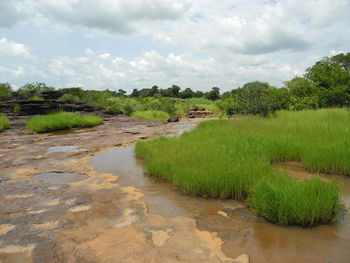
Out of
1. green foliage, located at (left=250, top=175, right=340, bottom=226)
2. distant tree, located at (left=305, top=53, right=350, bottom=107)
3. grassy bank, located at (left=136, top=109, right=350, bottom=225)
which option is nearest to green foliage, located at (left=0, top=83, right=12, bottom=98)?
grassy bank, located at (left=136, top=109, right=350, bottom=225)

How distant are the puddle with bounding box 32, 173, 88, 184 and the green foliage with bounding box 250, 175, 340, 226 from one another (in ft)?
12.2

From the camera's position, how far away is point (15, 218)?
406 cm

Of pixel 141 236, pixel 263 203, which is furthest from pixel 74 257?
pixel 263 203

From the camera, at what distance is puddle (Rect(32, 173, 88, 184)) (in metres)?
6.04

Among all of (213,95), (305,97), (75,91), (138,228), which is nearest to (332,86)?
(305,97)

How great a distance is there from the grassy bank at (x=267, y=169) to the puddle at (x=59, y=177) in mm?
1415

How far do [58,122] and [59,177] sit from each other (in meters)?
11.9

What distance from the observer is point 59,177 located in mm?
6383

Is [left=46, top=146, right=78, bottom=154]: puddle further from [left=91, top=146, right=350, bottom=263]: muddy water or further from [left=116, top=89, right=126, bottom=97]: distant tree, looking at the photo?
[left=116, top=89, right=126, bottom=97]: distant tree

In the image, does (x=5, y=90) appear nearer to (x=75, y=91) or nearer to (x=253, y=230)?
(x=75, y=91)

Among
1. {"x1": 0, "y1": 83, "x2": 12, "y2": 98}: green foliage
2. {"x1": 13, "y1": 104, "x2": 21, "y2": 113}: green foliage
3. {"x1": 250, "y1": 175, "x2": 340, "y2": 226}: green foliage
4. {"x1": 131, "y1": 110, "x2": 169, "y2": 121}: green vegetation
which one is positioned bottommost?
{"x1": 131, "y1": 110, "x2": 169, "y2": 121}: green vegetation

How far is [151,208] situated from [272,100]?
1389 centimetres

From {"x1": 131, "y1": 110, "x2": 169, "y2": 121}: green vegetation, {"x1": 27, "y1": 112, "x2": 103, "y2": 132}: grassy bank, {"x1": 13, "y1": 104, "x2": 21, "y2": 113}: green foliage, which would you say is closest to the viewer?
{"x1": 27, "y1": 112, "x2": 103, "y2": 132}: grassy bank

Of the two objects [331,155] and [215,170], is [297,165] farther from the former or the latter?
[215,170]
